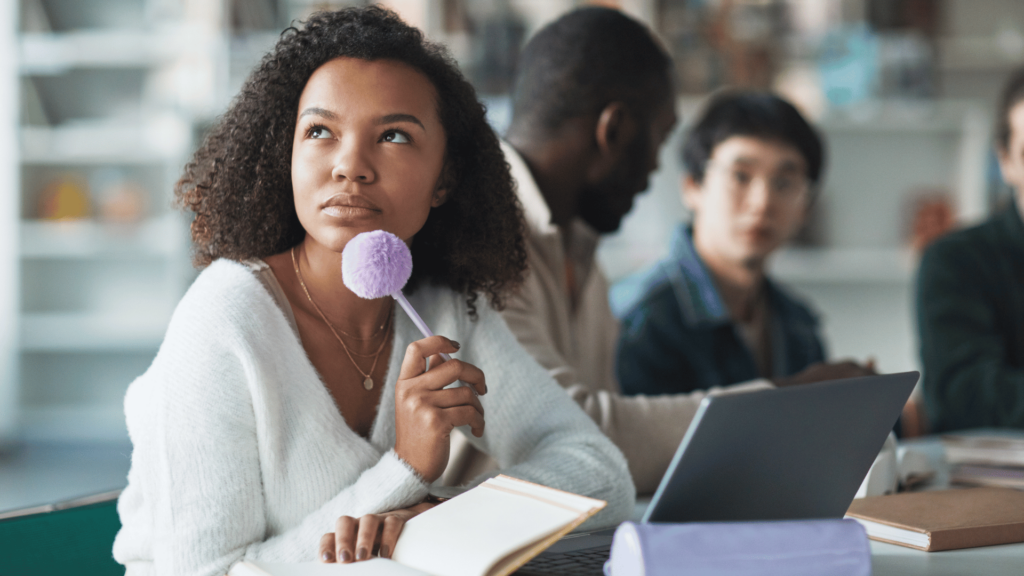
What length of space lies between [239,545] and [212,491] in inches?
2.2

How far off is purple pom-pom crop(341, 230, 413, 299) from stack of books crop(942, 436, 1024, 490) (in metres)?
0.88

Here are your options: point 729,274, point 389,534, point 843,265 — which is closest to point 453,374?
point 389,534

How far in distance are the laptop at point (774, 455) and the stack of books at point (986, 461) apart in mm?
539

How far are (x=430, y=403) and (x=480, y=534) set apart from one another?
0.16m

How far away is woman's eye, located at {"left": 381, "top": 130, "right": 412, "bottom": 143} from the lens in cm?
89

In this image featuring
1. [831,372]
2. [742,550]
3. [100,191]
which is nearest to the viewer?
[742,550]

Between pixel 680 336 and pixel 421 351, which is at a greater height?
pixel 421 351

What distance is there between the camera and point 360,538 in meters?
0.74

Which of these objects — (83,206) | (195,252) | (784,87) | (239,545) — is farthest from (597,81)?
(83,206)

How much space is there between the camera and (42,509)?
101 cm

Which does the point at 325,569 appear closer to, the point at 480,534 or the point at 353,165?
the point at 480,534

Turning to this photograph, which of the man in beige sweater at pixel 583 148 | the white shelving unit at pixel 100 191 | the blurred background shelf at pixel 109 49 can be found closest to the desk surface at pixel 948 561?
the man in beige sweater at pixel 583 148

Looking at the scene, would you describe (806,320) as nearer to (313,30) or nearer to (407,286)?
(407,286)

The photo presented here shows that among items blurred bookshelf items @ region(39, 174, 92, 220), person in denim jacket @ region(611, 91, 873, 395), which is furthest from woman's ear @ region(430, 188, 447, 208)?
blurred bookshelf items @ region(39, 174, 92, 220)
